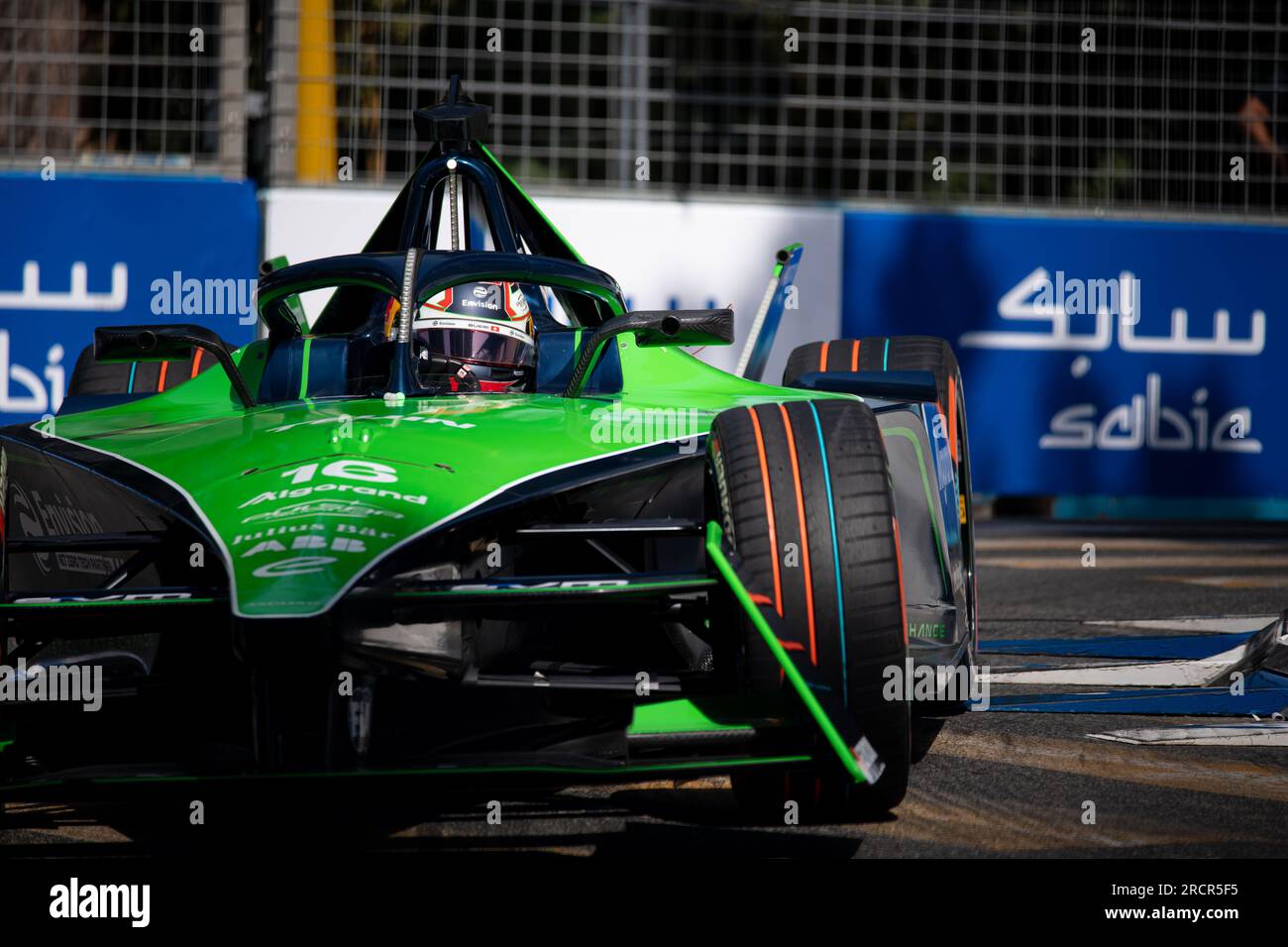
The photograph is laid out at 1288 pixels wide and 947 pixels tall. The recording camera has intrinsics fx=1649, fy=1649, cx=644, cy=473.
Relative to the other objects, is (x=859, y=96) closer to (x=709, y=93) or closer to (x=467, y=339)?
(x=709, y=93)

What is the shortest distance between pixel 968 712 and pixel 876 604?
1361mm

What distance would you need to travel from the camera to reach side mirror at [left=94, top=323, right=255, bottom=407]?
3.98 metres

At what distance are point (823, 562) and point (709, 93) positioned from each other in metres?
7.12

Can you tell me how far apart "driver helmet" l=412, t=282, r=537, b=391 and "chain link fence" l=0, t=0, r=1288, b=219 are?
16.0ft

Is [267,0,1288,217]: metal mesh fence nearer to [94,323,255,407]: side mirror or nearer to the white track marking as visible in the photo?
[94,323,255,407]: side mirror

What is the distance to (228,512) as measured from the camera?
2994mm

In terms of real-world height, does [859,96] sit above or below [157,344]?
above

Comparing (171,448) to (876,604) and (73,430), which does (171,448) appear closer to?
(73,430)

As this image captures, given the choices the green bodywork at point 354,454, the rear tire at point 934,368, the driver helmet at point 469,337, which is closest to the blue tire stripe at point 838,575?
the green bodywork at point 354,454

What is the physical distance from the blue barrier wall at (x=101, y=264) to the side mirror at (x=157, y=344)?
4590mm

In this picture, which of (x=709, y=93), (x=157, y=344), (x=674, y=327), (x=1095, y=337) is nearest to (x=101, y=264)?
(x=709, y=93)

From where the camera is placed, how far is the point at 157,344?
4.01 meters

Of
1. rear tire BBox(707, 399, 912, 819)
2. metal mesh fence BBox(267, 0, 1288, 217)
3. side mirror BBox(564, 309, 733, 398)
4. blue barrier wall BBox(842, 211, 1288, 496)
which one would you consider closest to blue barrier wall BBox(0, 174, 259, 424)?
metal mesh fence BBox(267, 0, 1288, 217)
